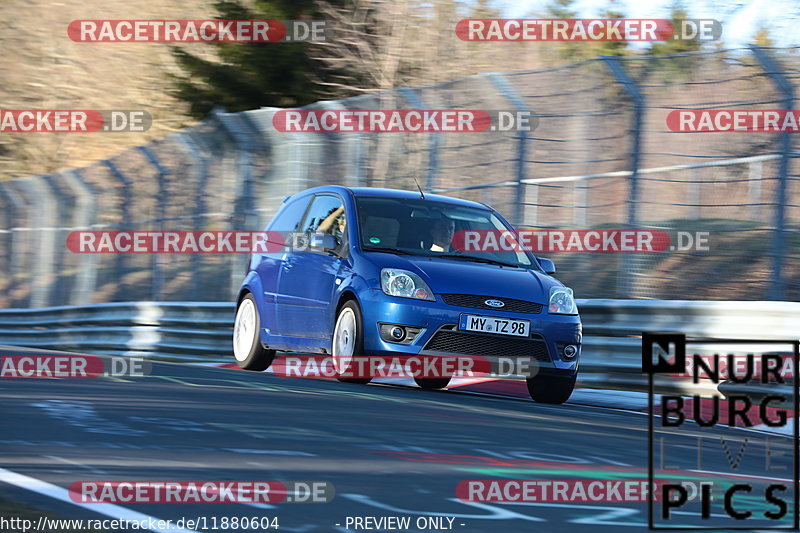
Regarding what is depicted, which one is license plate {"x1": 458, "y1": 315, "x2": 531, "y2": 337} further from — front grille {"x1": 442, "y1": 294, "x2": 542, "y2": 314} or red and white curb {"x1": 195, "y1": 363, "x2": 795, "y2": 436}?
red and white curb {"x1": 195, "y1": 363, "x2": 795, "y2": 436}

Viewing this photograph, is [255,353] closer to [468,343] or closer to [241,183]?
[468,343]

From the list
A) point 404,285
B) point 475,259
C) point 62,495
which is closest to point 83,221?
point 475,259

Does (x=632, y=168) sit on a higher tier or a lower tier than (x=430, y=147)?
lower

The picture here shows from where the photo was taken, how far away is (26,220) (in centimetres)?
2650

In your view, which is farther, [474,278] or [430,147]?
[430,147]

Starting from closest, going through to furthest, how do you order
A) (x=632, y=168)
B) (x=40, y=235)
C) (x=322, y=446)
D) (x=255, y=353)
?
(x=322, y=446), (x=632, y=168), (x=255, y=353), (x=40, y=235)

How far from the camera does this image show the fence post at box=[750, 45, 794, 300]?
1176 cm

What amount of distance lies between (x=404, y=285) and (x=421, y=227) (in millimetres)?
1147

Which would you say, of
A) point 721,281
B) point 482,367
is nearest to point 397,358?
point 482,367

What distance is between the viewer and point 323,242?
11945mm

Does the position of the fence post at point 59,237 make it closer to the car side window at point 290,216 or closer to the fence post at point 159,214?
the fence post at point 159,214

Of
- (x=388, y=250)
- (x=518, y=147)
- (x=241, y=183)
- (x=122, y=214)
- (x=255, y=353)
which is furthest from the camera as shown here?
(x=122, y=214)

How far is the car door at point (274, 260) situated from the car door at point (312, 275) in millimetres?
124

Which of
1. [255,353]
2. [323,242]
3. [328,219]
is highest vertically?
[328,219]
